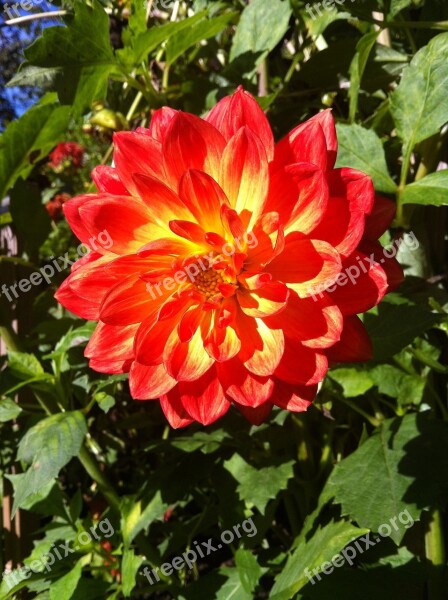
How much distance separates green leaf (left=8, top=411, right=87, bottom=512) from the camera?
86 cm

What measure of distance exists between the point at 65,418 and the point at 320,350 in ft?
1.47

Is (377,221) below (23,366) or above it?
above

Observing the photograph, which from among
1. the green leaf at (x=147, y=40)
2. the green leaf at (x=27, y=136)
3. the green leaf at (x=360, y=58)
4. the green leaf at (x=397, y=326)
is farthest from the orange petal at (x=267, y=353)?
the green leaf at (x=27, y=136)

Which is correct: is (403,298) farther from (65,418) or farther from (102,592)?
(102,592)

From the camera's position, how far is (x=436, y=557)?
94 cm

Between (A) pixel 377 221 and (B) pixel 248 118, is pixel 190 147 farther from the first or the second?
(A) pixel 377 221

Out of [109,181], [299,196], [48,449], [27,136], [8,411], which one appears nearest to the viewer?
[299,196]

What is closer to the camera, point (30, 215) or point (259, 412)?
point (259, 412)

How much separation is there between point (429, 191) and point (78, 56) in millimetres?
563

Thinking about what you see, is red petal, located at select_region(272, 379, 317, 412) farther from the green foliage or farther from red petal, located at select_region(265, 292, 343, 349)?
the green foliage

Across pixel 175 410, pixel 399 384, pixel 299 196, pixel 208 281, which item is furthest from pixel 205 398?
pixel 399 384

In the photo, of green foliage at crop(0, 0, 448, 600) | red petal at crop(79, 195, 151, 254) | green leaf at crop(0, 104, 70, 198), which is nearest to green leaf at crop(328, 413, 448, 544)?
green foliage at crop(0, 0, 448, 600)

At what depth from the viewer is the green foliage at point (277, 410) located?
2.77 ft

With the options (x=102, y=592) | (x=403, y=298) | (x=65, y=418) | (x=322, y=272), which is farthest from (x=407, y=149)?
(x=102, y=592)
